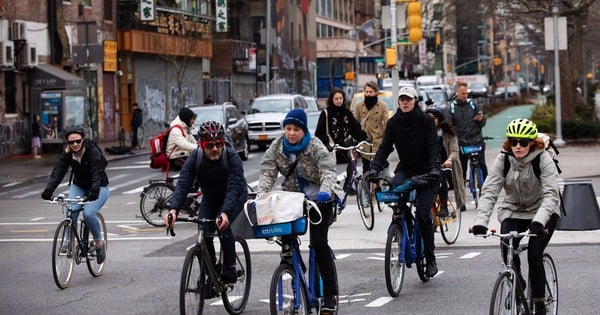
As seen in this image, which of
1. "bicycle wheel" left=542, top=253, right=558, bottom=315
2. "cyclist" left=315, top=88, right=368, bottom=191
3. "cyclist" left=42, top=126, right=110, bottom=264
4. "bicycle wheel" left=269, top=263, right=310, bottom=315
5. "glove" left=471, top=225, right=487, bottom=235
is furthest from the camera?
"cyclist" left=315, top=88, right=368, bottom=191

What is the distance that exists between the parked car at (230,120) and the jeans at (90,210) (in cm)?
1984

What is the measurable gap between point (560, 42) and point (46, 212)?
15.4 metres

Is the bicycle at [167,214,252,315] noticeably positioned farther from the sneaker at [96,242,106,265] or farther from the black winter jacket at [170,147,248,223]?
the sneaker at [96,242,106,265]

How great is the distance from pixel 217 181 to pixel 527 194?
2.72m

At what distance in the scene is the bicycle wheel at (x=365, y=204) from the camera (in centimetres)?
1662

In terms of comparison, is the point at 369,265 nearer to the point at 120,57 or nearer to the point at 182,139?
the point at 182,139

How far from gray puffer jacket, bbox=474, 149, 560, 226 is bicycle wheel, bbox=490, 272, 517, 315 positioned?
517mm

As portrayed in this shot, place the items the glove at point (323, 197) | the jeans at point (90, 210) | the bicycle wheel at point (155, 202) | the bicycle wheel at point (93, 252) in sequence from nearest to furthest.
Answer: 1. the glove at point (323, 197)
2. the jeans at point (90, 210)
3. the bicycle wheel at point (93, 252)
4. the bicycle wheel at point (155, 202)

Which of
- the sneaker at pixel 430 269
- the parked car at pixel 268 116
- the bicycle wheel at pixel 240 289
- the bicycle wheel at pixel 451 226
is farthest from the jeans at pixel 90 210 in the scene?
the parked car at pixel 268 116

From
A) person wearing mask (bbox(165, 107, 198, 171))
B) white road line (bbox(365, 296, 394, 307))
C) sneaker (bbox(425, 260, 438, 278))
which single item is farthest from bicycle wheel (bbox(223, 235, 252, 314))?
person wearing mask (bbox(165, 107, 198, 171))

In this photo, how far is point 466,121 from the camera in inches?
742

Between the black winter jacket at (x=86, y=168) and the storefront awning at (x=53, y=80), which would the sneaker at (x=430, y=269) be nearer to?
the black winter jacket at (x=86, y=168)

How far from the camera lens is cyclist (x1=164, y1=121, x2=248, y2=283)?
998 cm

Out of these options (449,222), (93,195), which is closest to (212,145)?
(93,195)
